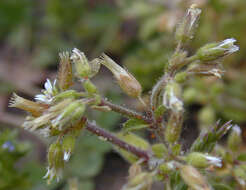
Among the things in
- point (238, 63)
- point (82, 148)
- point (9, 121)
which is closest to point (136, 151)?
point (82, 148)

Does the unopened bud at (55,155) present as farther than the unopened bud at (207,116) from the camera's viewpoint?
No

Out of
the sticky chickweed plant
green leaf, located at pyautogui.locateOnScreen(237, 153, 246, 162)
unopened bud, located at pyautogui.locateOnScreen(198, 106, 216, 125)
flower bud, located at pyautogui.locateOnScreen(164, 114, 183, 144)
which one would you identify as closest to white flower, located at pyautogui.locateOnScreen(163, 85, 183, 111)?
the sticky chickweed plant

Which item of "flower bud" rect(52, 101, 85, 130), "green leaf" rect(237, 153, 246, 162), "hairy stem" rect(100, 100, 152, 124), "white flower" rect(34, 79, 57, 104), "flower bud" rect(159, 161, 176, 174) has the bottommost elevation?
"green leaf" rect(237, 153, 246, 162)

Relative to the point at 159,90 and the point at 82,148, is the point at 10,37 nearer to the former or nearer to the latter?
the point at 82,148

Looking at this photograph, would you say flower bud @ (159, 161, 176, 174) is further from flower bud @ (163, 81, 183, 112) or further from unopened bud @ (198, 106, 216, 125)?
unopened bud @ (198, 106, 216, 125)

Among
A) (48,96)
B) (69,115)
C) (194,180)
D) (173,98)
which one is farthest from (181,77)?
(48,96)

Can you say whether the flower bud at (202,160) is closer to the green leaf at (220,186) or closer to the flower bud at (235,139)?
the green leaf at (220,186)

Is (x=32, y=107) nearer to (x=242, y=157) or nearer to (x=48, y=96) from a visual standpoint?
(x=48, y=96)

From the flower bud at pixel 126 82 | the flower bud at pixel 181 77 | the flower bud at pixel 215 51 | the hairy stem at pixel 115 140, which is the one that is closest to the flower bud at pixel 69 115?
the hairy stem at pixel 115 140
